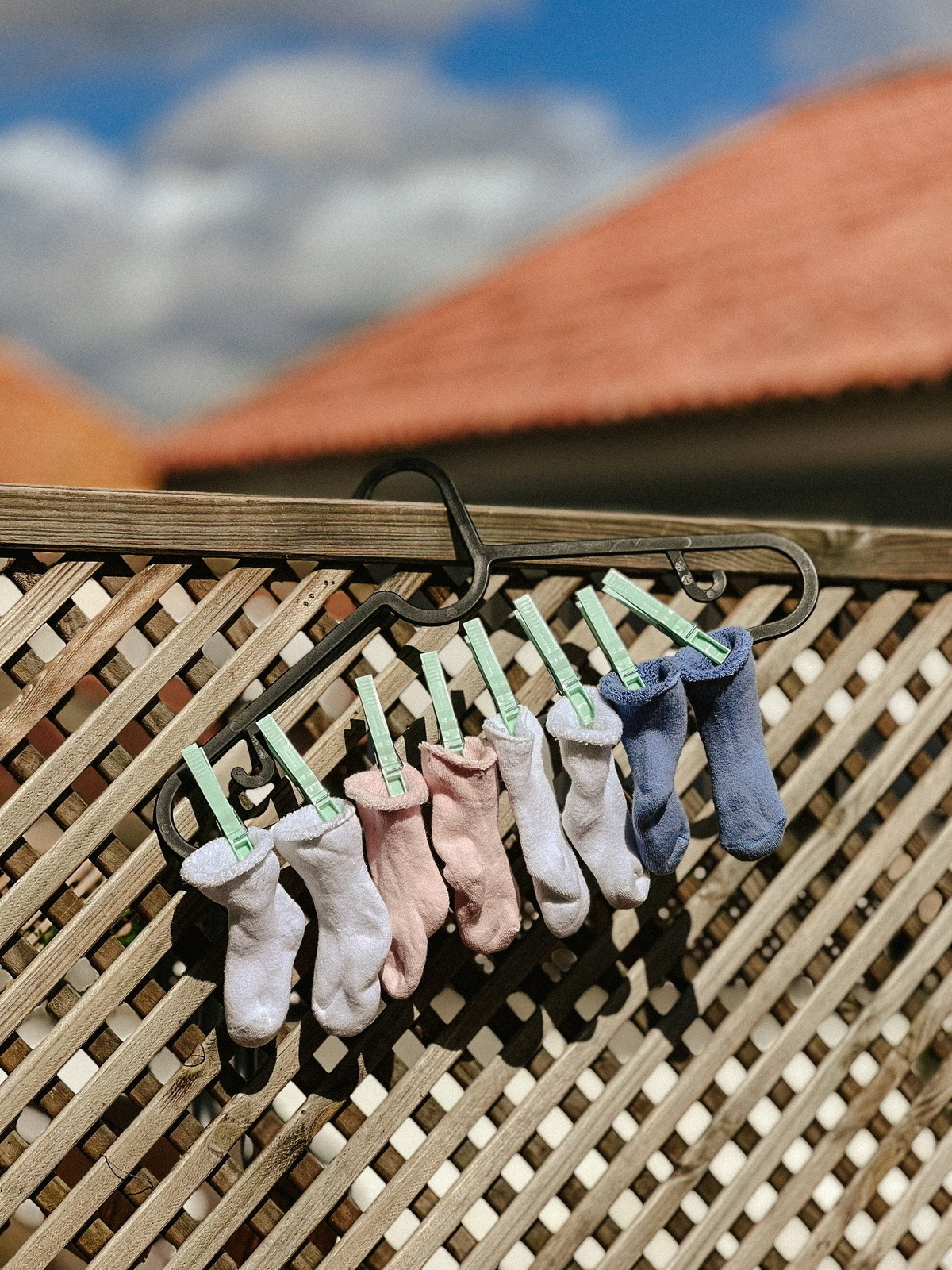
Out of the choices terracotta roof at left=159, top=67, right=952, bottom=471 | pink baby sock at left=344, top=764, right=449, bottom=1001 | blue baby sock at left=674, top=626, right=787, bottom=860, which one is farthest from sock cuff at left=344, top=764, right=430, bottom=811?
terracotta roof at left=159, top=67, right=952, bottom=471

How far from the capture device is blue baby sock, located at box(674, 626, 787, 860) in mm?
1723

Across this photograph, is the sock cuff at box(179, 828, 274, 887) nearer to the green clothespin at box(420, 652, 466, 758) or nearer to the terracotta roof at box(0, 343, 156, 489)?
the green clothespin at box(420, 652, 466, 758)

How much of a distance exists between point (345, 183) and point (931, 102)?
48.4 m

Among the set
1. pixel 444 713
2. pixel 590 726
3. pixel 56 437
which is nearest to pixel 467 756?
pixel 444 713

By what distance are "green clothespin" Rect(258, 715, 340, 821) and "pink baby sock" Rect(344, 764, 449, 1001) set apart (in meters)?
0.06

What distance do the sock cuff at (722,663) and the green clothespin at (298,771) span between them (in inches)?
24.1

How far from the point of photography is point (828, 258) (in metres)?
4.97

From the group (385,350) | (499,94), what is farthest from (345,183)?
(385,350)

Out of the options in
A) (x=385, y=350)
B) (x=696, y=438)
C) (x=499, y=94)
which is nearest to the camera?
(x=696, y=438)

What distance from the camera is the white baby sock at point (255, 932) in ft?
5.02

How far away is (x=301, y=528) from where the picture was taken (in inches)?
68.3

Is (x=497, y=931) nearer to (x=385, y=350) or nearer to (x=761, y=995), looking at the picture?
(x=761, y=995)

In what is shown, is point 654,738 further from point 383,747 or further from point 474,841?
point 383,747

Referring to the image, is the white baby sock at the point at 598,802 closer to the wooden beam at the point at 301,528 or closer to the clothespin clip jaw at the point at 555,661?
the clothespin clip jaw at the point at 555,661
